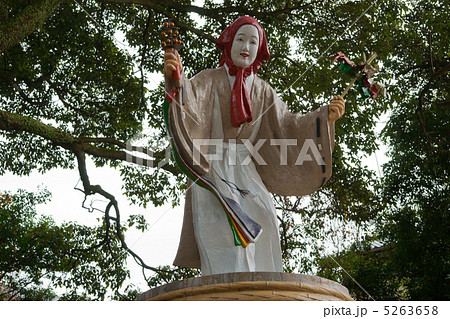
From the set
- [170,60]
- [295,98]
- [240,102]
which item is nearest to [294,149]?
[240,102]

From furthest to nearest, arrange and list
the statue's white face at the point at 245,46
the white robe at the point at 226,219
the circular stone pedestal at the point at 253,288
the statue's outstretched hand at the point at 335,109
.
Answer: the statue's white face at the point at 245,46 → the statue's outstretched hand at the point at 335,109 → the white robe at the point at 226,219 → the circular stone pedestal at the point at 253,288

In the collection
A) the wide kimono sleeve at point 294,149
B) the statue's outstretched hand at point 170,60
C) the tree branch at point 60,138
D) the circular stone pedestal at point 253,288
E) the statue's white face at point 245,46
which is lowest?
the circular stone pedestal at point 253,288

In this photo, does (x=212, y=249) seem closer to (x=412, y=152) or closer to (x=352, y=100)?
(x=352, y=100)

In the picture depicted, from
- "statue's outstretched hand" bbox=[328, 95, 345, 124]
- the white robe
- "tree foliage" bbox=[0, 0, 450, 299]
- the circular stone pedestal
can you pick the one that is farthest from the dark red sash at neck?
"tree foliage" bbox=[0, 0, 450, 299]

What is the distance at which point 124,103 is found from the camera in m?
8.79

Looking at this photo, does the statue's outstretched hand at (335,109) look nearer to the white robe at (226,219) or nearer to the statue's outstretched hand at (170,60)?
the white robe at (226,219)

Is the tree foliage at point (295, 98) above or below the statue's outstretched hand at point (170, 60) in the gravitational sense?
above

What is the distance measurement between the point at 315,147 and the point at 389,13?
14.1ft

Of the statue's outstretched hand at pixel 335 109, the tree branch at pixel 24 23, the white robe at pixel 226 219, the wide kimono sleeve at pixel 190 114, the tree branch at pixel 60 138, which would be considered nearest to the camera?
the white robe at pixel 226 219

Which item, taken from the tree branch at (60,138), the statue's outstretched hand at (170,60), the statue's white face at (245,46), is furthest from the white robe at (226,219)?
the tree branch at (60,138)

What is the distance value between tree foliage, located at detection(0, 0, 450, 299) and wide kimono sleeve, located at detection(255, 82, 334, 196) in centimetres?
320

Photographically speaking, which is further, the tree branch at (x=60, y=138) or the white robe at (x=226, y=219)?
the tree branch at (x=60, y=138)

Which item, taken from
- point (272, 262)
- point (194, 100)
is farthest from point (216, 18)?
point (272, 262)

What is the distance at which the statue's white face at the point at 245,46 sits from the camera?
4324mm
